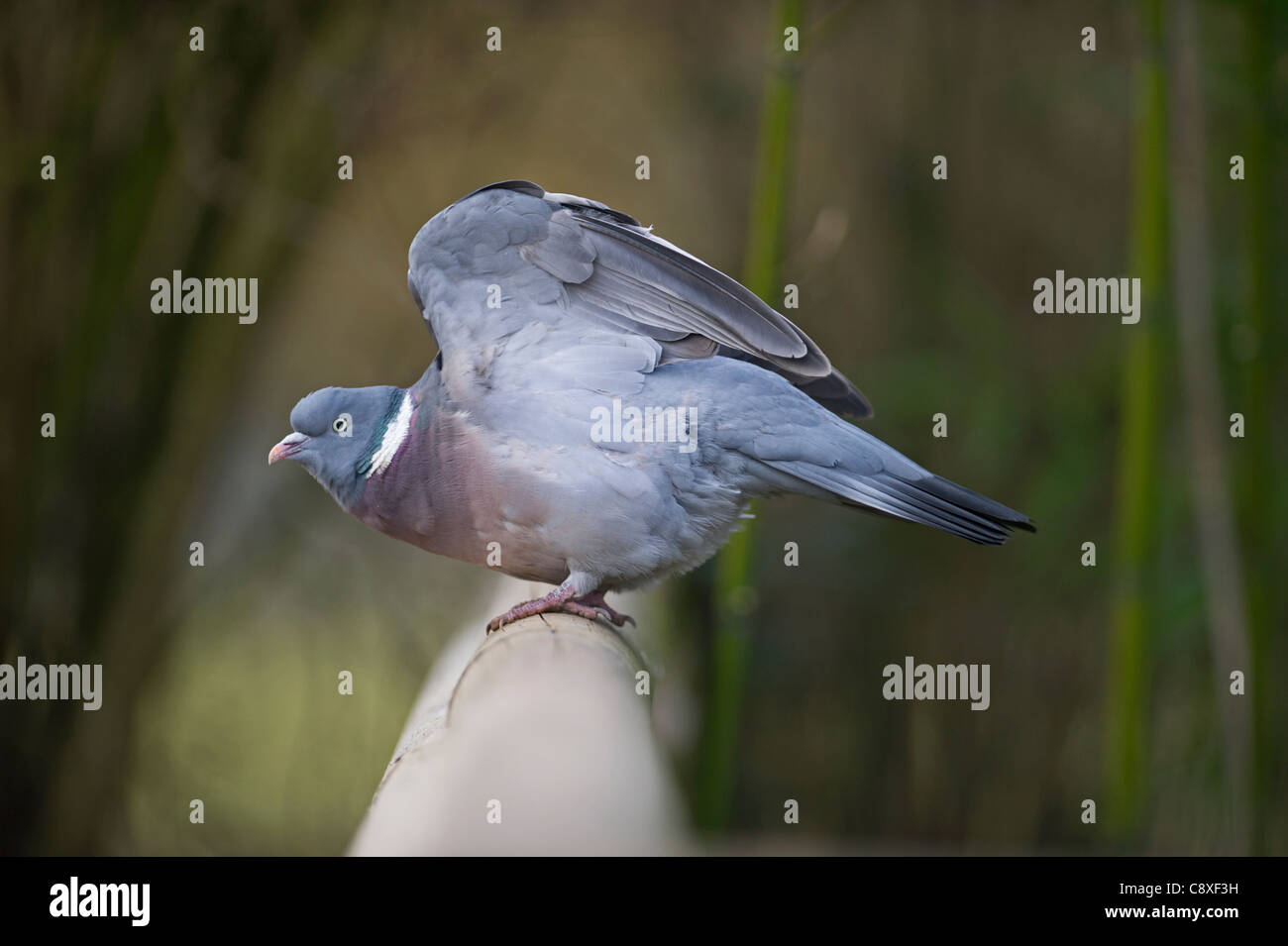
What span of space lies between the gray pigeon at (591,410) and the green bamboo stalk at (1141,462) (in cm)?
47

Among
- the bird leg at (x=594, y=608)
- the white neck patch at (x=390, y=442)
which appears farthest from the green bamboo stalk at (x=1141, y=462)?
the white neck patch at (x=390, y=442)

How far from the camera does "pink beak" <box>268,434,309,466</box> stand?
4.92 feet

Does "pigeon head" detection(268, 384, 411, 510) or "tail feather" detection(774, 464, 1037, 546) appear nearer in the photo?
"tail feather" detection(774, 464, 1037, 546)

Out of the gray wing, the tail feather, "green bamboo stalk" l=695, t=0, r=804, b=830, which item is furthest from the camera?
"green bamboo stalk" l=695, t=0, r=804, b=830

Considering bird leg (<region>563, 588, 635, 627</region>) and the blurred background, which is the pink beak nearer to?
bird leg (<region>563, 588, 635, 627</region>)

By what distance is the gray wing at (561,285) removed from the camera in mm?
1427

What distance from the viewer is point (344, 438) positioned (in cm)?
154

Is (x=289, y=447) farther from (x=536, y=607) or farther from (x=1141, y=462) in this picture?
(x=1141, y=462)

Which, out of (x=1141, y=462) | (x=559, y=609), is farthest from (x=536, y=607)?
(x=1141, y=462)

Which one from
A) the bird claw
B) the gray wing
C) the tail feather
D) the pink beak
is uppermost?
the gray wing

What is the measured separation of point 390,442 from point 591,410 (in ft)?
0.95

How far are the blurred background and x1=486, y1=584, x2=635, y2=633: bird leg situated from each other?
0.85 feet

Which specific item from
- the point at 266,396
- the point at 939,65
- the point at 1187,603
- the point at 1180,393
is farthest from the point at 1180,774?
the point at 266,396

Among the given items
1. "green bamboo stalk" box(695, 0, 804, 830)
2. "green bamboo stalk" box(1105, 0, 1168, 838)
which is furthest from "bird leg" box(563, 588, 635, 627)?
"green bamboo stalk" box(1105, 0, 1168, 838)
